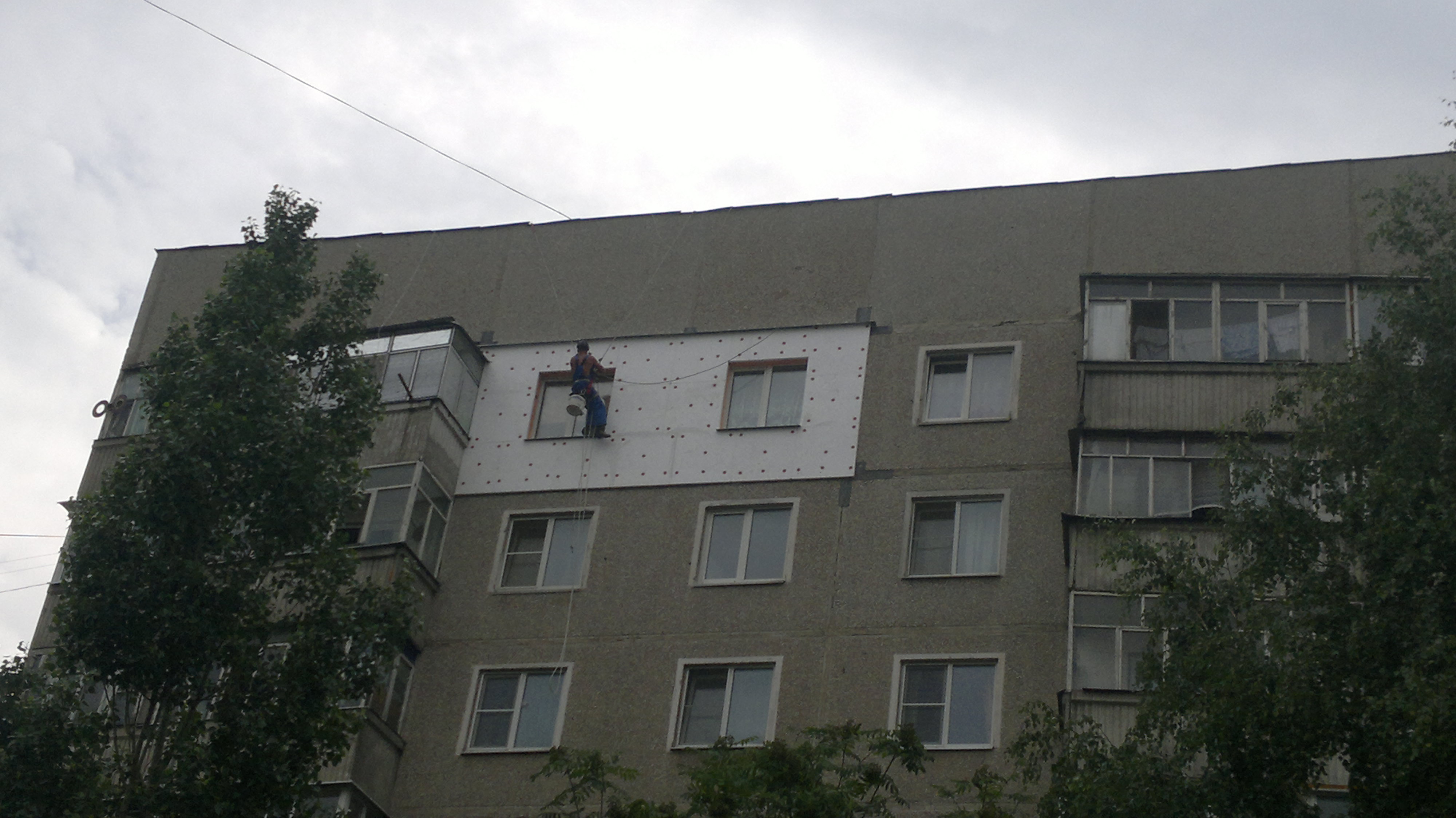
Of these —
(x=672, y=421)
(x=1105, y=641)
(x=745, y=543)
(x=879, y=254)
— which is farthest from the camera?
(x=879, y=254)

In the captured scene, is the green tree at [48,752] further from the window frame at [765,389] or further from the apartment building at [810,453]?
the window frame at [765,389]

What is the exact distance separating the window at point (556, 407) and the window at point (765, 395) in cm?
221

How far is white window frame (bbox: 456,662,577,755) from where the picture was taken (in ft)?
88.9

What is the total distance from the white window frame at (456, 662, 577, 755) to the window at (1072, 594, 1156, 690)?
7877 millimetres

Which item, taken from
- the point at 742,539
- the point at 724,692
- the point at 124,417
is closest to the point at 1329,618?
the point at 724,692

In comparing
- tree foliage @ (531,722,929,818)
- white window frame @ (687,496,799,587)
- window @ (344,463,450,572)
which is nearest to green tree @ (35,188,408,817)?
tree foliage @ (531,722,929,818)

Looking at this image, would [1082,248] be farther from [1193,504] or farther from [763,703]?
[763,703]

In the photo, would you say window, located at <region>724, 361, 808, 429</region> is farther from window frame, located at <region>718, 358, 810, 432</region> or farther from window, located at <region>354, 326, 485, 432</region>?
window, located at <region>354, 326, 485, 432</region>

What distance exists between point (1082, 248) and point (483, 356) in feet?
35.3

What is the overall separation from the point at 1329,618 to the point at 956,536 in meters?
10.3

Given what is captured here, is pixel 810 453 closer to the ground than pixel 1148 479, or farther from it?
farther from it

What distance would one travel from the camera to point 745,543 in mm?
28547

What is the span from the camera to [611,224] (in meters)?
33.4

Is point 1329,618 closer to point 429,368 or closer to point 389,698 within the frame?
point 389,698
